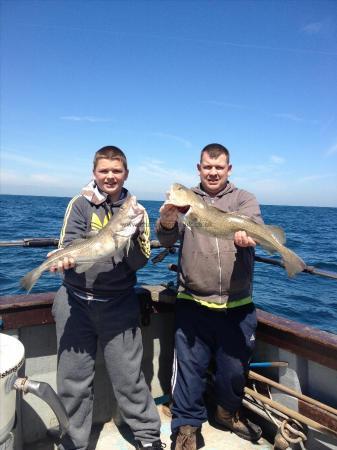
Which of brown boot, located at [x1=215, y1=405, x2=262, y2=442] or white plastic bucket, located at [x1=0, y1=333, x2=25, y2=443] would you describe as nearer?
white plastic bucket, located at [x1=0, y1=333, x2=25, y2=443]

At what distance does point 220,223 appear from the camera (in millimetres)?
3439

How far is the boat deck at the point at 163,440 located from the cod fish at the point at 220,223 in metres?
2.04

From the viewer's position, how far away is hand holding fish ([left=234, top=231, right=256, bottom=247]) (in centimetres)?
339

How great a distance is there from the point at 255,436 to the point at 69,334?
2.31m

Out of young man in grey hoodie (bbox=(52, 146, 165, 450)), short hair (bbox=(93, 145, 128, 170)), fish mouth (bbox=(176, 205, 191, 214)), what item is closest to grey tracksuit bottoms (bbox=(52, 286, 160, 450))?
young man in grey hoodie (bbox=(52, 146, 165, 450))

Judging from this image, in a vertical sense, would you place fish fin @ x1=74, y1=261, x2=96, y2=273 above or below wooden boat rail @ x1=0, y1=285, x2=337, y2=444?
above

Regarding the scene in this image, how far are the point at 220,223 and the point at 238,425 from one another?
234 cm

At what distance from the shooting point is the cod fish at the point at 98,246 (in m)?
3.35

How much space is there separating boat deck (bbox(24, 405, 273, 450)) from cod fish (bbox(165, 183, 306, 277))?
2037mm

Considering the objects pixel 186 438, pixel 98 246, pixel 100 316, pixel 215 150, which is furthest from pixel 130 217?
pixel 186 438

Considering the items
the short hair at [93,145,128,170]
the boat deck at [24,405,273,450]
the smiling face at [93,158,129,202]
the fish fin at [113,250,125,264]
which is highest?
the short hair at [93,145,128,170]

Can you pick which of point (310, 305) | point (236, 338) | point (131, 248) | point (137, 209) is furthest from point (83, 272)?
point (310, 305)

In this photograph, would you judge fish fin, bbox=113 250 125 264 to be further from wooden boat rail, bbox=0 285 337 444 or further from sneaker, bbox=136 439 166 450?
sneaker, bbox=136 439 166 450

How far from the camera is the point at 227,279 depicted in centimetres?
370
